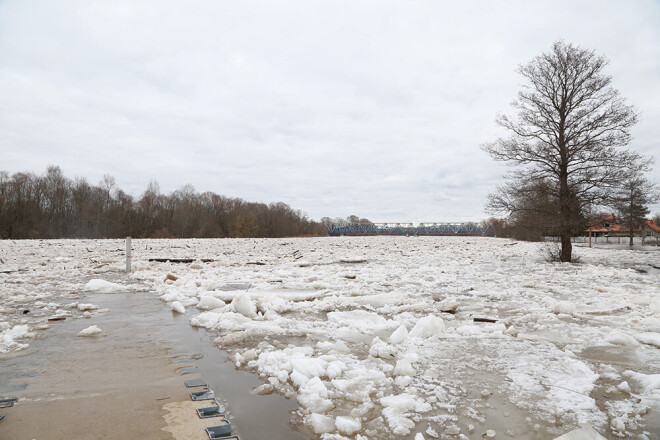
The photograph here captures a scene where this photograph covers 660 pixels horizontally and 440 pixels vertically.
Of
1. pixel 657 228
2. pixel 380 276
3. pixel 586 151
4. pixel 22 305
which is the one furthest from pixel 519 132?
pixel 657 228

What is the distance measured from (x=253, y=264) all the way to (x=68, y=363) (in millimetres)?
9577

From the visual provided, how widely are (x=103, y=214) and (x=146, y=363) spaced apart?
63.9 metres

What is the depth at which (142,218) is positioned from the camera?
197ft

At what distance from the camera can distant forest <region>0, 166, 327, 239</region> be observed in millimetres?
49906

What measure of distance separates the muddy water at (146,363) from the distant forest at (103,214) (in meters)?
51.8

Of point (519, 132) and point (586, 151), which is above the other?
point (519, 132)

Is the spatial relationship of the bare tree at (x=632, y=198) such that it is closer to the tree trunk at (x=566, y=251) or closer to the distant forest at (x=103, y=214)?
the tree trunk at (x=566, y=251)

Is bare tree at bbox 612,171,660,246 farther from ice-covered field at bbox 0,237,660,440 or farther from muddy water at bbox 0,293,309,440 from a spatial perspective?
muddy water at bbox 0,293,309,440

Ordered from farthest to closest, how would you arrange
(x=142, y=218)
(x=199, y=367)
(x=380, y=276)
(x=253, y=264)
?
1. (x=142, y=218)
2. (x=253, y=264)
3. (x=380, y=276)
4. (x=199, y=367)

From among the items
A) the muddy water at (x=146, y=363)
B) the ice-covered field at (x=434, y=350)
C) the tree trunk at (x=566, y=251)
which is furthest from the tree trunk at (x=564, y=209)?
the muddy water at (x=146, y=363)

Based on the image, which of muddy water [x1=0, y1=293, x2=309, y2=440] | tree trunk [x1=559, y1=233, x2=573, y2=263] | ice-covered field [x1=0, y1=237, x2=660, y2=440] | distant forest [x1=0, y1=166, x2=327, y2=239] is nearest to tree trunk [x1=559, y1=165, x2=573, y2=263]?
tree trunk [x1=559, y1=233, x2=573, y2=263]

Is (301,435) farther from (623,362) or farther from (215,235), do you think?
(215,235)

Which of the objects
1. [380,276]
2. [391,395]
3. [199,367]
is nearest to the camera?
[391,395]

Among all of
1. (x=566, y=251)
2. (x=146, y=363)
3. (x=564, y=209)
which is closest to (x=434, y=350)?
(x=146, y=363)
